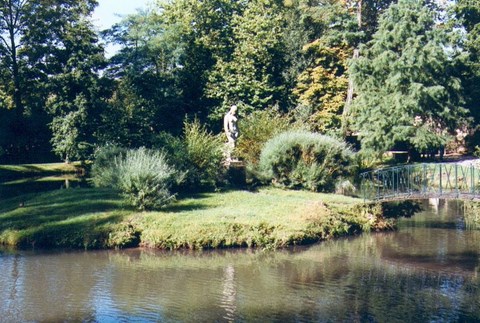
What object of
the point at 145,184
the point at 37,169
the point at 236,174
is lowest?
the point at 145,184

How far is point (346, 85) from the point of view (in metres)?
45.5

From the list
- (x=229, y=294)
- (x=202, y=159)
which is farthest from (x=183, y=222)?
(x=202, y=159)

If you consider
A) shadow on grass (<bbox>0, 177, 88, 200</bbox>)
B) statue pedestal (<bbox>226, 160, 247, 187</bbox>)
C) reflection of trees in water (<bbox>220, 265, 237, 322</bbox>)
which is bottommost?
reflection of trees in water (<bbox>220, 265, 237, 322</bbox>)

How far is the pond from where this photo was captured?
531 inches

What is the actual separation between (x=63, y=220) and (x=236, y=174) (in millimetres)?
9747

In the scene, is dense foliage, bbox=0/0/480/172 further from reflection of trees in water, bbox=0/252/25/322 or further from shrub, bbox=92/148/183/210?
reflection of trees in water, bbox=0/252/25/322

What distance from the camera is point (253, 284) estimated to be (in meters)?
16.0

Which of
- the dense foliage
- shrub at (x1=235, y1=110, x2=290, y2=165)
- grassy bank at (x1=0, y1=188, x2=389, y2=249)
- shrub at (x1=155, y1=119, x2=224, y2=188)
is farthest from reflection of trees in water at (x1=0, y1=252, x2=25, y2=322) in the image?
the dense foliage

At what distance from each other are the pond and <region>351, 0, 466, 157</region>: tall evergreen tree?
16407 millimetres

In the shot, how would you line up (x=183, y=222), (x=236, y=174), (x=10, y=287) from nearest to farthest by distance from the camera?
(x=10, y=287), (x=183, y=222), (x=236, y=174)

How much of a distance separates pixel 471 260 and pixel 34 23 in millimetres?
38526

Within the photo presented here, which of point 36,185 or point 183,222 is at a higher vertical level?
point 36,185

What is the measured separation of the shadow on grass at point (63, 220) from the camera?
65.0 ft

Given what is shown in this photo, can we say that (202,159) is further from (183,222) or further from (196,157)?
(183,222)
